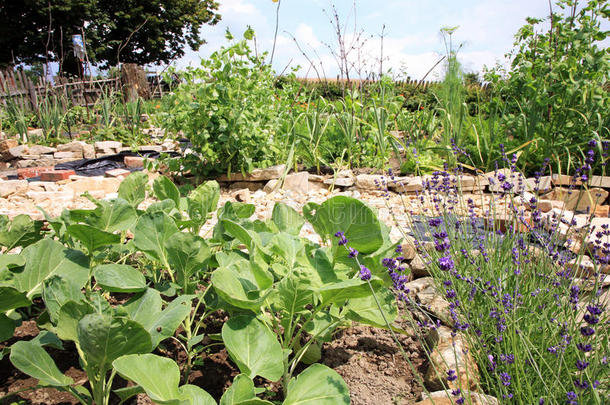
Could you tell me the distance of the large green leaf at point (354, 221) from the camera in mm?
1142

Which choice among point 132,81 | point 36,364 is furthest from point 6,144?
point 36,364

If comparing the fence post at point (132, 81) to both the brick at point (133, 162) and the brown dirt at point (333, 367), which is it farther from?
the brown dirt at point (333, 367)

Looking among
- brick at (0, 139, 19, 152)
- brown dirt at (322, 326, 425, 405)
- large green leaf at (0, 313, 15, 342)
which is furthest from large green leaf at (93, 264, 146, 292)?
brick at (0, 139, 19, 152)

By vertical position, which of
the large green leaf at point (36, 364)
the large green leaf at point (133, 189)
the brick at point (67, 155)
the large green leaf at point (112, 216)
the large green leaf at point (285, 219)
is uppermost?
the brick at point (67, 155)

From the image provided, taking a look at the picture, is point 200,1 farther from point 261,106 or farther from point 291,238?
point 291,238

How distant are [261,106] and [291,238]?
2.95 metres

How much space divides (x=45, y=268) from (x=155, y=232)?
30 cm

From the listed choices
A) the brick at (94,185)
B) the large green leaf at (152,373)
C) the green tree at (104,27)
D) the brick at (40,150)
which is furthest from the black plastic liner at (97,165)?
the green tree at (104,27)

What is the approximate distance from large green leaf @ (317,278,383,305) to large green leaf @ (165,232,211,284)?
0.38 meters

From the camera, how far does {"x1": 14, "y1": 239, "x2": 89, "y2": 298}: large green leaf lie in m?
1.13

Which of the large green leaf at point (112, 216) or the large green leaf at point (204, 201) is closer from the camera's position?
the large green leaf at point (112, 216)

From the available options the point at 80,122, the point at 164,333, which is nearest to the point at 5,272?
the point at 164,333

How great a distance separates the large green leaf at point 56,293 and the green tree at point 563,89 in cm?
378

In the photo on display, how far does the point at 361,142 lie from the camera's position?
187 inches
